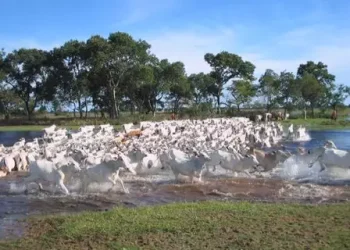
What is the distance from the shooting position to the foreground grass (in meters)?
8.67

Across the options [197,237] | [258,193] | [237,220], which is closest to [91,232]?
[197,237]

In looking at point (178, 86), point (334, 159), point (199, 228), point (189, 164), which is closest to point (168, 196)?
point (189, 164)

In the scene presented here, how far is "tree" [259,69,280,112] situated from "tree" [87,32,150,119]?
1930 centimetres

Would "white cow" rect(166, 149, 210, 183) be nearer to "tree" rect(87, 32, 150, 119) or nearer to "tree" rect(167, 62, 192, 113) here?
"tree" rect(87, 32, 150, 119)

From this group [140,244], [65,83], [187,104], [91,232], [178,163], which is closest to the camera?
[140,244]

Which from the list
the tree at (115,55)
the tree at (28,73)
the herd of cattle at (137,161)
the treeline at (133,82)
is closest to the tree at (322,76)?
the treeline at (133,82)

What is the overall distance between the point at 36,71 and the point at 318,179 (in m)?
62.2

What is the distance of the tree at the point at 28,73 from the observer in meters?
71.1

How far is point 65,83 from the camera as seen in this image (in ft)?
234

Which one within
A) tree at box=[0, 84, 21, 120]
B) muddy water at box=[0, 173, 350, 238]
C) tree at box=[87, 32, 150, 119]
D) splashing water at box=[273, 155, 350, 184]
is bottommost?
muddy water at box=[0, 173, 350, 238]

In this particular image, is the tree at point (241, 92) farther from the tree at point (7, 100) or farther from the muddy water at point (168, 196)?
the muddy water at point (168, 196)

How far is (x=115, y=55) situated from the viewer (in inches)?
2403

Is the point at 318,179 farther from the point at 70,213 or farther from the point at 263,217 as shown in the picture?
the point at 70,213

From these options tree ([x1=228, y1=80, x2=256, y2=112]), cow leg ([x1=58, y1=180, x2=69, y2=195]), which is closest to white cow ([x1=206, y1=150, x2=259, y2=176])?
cow leg ([x1=58, y1=180, x2=69, y2=195])
